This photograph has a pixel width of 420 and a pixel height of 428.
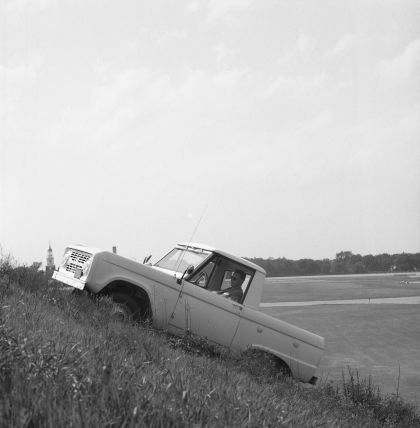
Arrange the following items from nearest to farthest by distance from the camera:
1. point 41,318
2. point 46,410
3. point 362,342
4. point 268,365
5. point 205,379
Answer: point 46,410 < point 205,379 < point 41,318 < point 268,365 < point 362,342

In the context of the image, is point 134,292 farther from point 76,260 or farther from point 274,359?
point 274,359

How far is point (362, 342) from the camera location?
15367 mm

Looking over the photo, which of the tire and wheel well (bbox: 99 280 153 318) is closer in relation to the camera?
the tire

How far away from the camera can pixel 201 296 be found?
29.0ft

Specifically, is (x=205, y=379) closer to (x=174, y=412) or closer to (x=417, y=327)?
(x=174, y=412)

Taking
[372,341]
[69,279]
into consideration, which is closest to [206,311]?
[69,279]

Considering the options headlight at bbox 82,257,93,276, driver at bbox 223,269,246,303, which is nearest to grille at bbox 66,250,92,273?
headlight at bbox 82,257,93,276

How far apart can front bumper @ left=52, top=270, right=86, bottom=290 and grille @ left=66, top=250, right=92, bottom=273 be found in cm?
10

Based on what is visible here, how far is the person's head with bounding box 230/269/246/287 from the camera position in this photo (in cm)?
916

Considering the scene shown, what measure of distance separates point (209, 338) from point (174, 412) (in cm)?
623

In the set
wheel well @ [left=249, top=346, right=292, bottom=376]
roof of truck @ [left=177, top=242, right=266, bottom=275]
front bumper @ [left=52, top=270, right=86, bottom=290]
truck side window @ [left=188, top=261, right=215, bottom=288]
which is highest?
roof of truck @ [left=177, top=242, right=266, bottom=275]

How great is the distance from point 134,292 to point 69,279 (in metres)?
1.10

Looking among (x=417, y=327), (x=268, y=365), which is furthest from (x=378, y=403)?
(x=417, y=327)

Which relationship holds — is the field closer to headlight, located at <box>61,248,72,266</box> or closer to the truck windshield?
the truck windshield
